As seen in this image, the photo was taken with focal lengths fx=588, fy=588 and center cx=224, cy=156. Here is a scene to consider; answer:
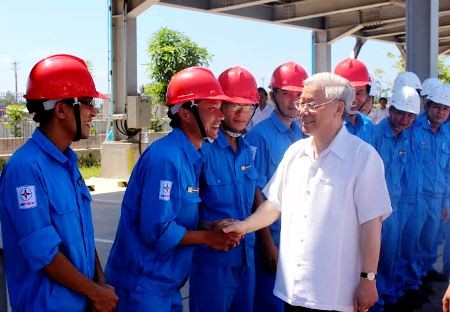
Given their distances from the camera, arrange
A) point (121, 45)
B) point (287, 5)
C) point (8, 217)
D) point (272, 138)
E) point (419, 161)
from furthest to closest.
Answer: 1. point (287, 5)
2. point (121, 45)
3. point (419, 161)
4. point (272, 138)
5. point (8, 217)

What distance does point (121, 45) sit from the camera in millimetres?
12039

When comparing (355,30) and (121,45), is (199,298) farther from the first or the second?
(355,30)

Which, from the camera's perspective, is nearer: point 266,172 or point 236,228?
point 236,228

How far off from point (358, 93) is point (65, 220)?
317 cm

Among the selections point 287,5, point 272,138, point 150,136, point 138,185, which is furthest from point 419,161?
point 150,136

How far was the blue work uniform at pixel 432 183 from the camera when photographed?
5539mm

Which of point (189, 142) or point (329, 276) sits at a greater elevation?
point (189, 142)

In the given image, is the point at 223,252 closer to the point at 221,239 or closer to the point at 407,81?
the point at 221,239

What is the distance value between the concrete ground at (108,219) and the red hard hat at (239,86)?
84.5 inches

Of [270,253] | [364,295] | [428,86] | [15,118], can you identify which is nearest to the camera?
[364,295]

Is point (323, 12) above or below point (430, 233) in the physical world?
above

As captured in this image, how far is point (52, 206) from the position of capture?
2.31 metres

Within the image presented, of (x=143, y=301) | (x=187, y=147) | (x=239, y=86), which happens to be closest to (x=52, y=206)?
(x=143, y=301)

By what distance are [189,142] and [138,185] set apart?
34 cm
